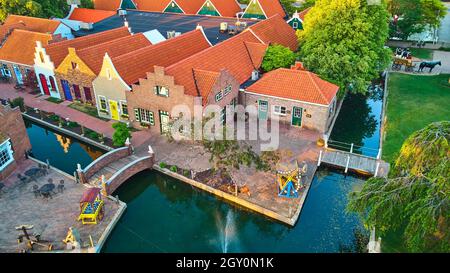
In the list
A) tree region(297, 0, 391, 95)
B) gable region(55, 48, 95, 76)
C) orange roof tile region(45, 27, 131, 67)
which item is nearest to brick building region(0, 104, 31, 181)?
gable region(55, 48, 95, 76)

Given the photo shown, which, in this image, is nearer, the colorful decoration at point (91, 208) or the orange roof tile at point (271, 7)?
the colorful decoration at point (91, 208)

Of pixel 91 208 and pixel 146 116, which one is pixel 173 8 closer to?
pixel 146 116

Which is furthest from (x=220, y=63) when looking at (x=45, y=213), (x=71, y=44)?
(x=45, y=213)

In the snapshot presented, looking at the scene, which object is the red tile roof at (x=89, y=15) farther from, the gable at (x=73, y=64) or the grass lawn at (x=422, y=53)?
the grass lawn at (x=422, y=53)

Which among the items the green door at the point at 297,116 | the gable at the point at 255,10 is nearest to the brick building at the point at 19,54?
the gable at the point at 255,10

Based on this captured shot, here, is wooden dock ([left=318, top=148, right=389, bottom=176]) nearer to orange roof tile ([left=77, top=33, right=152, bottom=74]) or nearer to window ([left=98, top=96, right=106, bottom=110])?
window ([left=98, top=96, right=106, bottom=110])
